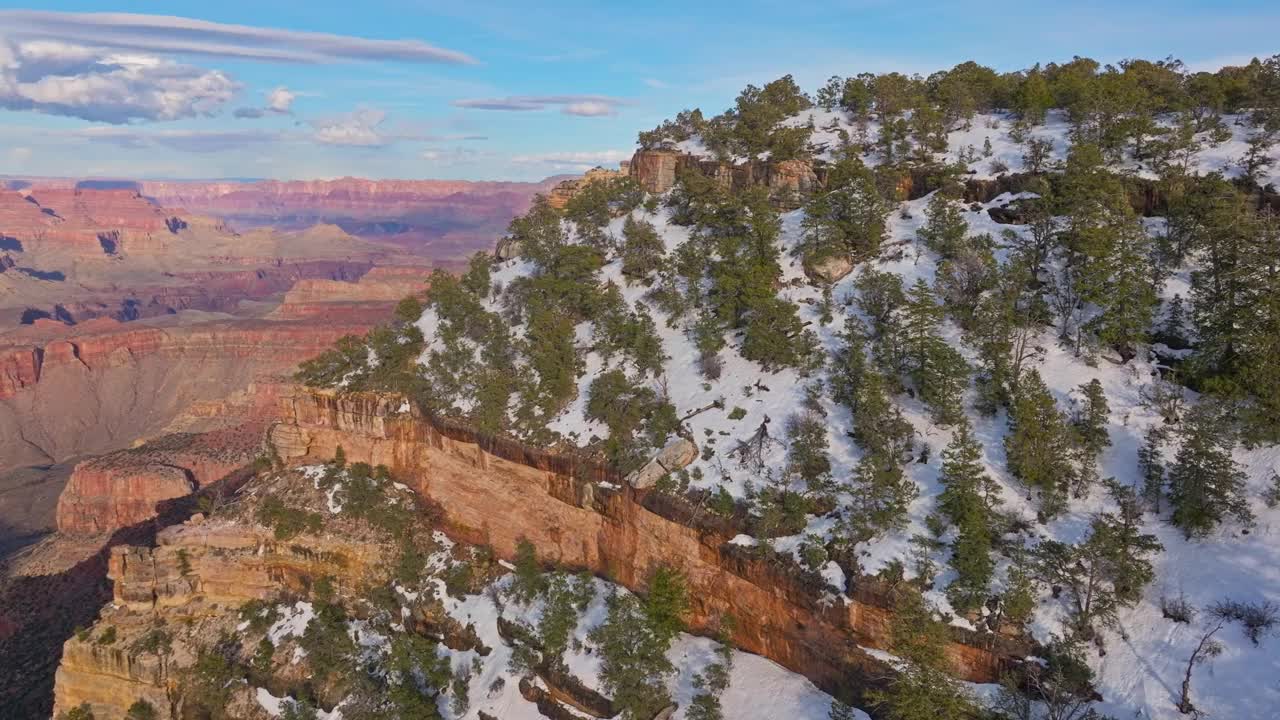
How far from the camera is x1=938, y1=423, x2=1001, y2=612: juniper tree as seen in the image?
26500mm

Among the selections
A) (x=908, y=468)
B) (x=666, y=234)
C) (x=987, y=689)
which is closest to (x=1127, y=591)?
(x=987, y=689)

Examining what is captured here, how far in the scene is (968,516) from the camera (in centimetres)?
2809

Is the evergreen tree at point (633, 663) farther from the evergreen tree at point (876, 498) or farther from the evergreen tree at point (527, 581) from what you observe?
the evergreen tree at point (876, 498)

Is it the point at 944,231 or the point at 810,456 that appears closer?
the point at 810,456

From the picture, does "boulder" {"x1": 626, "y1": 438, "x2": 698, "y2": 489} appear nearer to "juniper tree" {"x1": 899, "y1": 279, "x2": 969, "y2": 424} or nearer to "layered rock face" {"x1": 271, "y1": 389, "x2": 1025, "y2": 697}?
"layered rock face" {"x1": 271, "y1": 389, "x2": 1025, "y2": 697}

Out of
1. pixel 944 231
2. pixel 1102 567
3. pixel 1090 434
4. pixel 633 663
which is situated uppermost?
pixel 944 231

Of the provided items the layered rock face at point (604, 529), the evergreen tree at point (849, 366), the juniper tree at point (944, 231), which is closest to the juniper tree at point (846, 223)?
the juniper tree at point (944, 231)

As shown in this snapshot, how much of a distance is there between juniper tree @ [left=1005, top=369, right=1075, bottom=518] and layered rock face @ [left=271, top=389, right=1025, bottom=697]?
7239 millimetres

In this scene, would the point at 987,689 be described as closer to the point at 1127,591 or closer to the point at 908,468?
the point at 1127,591

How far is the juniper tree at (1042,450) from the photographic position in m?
29.4

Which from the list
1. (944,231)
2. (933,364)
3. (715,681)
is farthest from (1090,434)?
(715,681)

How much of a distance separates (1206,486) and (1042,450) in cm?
541

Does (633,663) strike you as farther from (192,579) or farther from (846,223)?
(192,579)

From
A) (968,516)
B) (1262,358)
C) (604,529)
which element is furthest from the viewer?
(604,529)
